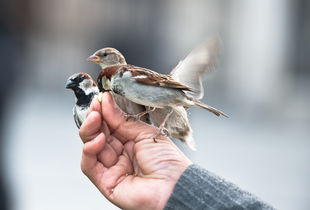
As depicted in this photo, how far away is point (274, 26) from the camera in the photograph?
11.3m

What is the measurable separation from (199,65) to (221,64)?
718 centimetres

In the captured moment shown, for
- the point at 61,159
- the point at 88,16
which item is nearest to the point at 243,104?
the point at 88,16

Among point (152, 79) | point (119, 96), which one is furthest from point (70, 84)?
point (152, 79)

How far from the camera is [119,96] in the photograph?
8.59 ft

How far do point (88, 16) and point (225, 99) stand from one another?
7.50 ft

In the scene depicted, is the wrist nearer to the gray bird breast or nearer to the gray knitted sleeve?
the gray knitted sleeve

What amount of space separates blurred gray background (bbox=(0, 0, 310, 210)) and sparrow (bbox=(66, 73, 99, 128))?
6411mm

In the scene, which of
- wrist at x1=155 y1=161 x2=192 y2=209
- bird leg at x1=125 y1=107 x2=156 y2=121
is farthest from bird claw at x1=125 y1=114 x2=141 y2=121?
wrist at x1=155 y1=161 x2=192 y2=209

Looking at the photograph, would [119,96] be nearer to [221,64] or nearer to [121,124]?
[121,124]

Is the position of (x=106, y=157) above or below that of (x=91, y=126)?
below

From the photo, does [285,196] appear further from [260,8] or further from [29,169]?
[260,8]

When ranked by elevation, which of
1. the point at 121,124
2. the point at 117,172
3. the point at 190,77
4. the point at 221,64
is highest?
the point at 190,77

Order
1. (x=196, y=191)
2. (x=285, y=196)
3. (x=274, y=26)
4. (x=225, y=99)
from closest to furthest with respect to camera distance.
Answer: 1. (x=196, y=191)
2. (x=285, y=196)
3. (x=274, y=26)
4. (x=225, y=99)

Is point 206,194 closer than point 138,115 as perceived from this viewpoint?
Yes
